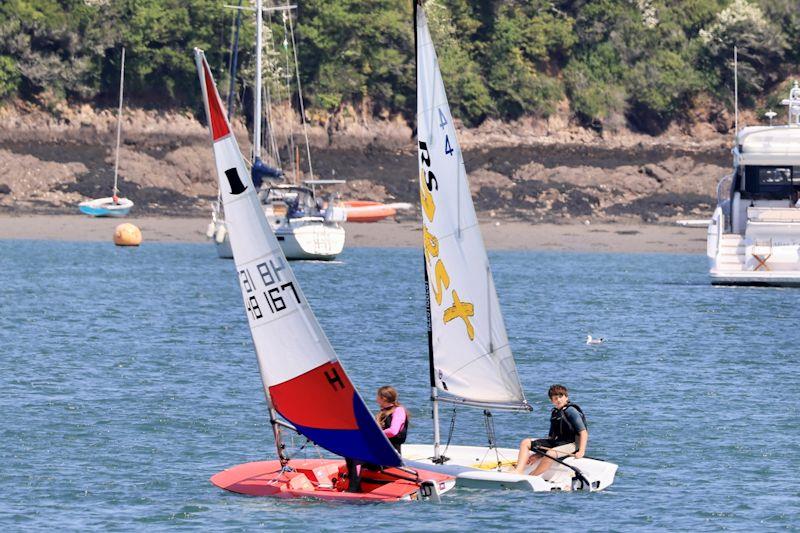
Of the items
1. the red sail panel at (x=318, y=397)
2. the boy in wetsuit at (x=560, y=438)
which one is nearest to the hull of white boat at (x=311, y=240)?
the boy in wetsuit at (x=560, y=438)

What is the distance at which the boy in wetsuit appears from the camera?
20.5m

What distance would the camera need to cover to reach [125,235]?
6925 centimetres

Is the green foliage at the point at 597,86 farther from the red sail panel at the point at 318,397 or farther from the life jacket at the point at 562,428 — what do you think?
the red sail panel at the point at 318,397

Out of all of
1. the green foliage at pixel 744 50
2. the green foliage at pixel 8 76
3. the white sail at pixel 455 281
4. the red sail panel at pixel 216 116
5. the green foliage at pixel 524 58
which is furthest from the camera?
the green foliage at pixel 744 50

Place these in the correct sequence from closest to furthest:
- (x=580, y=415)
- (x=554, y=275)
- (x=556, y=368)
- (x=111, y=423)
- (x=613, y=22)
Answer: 1. (x=580, y=415)
2. (x=111, y=423)
3. (x=556, y=368)
4. (x=554, y=275)
5. (x=613, y=22)

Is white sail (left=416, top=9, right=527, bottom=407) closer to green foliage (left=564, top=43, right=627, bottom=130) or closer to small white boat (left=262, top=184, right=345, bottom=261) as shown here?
small white boat (left=262, top=184, right=345, bottom=261)

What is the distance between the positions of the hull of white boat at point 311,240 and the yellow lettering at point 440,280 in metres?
42.1

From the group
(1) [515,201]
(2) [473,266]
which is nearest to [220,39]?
(1) [515,201]

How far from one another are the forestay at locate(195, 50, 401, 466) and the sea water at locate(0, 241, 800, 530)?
1.01 m

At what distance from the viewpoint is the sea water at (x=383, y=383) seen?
20062 millimetres

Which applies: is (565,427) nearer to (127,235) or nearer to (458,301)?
(458,301)

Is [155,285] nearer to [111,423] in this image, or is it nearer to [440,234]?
[111,423]

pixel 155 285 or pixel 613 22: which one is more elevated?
pixel 613 22

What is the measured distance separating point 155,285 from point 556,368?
23412 mm
